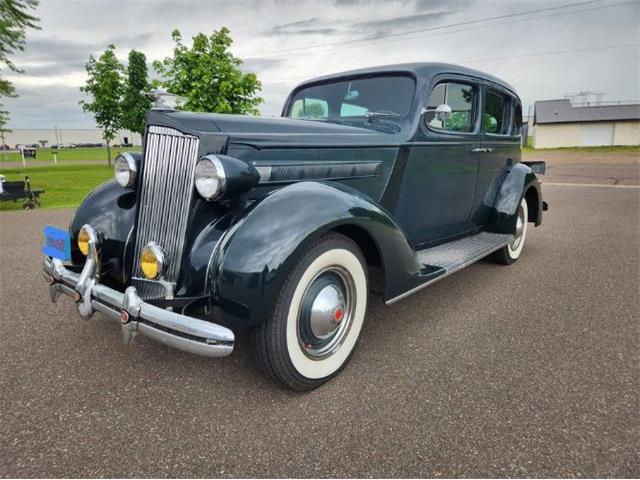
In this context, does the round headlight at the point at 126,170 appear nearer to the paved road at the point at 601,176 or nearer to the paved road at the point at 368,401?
the paved road at the point at 368,401

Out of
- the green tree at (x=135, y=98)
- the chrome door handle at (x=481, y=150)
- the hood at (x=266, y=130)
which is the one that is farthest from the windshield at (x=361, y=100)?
the green tree at (x=135, y=98)

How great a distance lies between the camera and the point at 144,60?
24.7 meters

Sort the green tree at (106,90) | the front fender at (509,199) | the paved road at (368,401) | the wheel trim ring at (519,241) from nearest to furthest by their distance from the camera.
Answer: the paved road at (368,401) → the front fender at (509,199) → the wheel trim ring at (519,241) → the green tree at (106,90)

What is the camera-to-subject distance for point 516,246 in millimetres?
4500

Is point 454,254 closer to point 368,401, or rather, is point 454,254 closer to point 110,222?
point 368,401

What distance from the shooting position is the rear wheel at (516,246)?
14.1ft

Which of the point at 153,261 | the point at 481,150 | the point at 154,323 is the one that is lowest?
the point at 154,323

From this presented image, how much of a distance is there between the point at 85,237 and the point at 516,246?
13.6 ft

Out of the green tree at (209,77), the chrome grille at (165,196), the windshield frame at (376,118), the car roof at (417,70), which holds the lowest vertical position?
the chrome grille at (165,196)

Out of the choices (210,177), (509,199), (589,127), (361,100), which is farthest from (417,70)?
(589,127)

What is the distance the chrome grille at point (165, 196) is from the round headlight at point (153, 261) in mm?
55

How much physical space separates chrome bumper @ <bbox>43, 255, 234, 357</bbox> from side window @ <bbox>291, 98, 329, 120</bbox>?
2.25m

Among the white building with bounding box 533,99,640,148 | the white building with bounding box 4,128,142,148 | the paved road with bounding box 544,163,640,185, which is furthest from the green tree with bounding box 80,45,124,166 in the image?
the white building with bounding box 4,128,142,148

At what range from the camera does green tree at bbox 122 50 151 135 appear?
20688 mm
